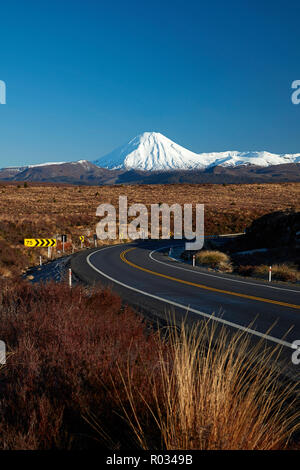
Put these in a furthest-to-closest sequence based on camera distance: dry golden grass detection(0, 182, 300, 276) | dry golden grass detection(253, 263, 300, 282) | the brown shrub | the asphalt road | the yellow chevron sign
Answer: dry golden grass detection(0, 182, 300, 276), the yellow chevron sign, dry golden grass detection(253, 263, 300, 282), the asphalt road, the brown shrub

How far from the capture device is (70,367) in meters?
3.75

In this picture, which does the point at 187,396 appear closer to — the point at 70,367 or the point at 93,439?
the point at 93,439

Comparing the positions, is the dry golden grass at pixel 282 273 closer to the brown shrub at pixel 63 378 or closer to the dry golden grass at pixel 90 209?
the dry golden grass at pixel 90 209

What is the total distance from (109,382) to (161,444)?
99 cm

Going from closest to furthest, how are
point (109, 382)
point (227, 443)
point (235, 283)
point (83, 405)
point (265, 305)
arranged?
1. point (227, 443)
2. point (83, 405)
3. point (109, 382)
4. point (265, 305)
5. point (235, 283)

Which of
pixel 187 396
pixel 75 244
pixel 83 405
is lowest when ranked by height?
pixel 75 244


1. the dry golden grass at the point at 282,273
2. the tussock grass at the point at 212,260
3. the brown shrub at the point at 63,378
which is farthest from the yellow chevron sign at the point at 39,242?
the brown shrub at the point at 63,378

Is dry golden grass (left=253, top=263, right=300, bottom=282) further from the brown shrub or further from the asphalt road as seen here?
the brown shrub

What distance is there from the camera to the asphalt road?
799cm

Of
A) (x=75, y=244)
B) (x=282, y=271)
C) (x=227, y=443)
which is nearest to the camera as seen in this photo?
(x=227, y=443)

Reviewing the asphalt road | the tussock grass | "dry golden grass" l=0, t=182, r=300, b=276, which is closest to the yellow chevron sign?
"dry golden grass" l=0, t=182, r=300, b=276

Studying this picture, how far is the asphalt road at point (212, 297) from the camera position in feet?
26.2

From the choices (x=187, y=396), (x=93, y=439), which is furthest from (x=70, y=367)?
(x=187, y=396)

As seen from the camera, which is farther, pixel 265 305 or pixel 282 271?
pixel 282 271
